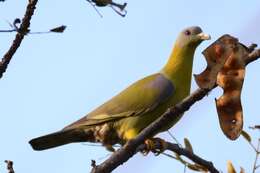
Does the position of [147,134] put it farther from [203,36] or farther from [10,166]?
[203,36]

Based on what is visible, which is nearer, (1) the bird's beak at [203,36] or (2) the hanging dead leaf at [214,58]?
(2) the hanging dead leaf at [214,58]

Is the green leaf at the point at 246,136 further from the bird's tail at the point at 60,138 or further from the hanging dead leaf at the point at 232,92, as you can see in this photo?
the bird's tail at the point at 60,138

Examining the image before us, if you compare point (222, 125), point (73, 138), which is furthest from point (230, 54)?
point (73, 138)

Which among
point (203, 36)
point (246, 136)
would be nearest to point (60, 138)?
point (203, 36)

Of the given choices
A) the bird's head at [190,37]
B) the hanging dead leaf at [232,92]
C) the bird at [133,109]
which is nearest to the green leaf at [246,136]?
the hanging dead leaf at [232,92]

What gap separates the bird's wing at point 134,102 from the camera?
493cm

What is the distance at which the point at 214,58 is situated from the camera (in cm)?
184

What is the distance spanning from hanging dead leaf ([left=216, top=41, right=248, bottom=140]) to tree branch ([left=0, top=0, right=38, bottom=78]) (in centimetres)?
79

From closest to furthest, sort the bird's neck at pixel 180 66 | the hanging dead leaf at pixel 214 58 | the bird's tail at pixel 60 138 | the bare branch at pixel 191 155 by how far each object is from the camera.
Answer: the hanging dead leaf at pixel 214 58
the bare branch at pixel 191 155
the bird's tail at pixel 60 138
the bird's neck at pixel 180 66

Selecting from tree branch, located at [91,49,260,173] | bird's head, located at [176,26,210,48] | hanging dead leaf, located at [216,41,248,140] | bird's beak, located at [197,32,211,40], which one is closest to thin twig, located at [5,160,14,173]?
tree branch, located at [91,49,260,173]

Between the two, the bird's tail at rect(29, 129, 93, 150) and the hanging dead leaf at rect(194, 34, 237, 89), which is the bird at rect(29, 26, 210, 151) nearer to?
the bird's tail at rect(29, 129, 93, 150)

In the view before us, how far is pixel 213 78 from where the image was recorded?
5.90ft

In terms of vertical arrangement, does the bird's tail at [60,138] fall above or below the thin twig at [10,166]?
below

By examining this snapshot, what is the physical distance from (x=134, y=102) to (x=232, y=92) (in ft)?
10.4
